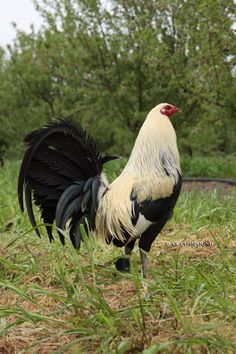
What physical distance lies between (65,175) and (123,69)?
7.87 metres

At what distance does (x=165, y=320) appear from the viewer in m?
2.04

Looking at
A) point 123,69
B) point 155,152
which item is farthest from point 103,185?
point 123,69

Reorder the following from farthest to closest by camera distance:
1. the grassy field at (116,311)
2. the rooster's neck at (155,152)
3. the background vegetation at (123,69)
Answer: the background vegetation at (123,69)
the rooster's neck at (155,152)
the grassy field at (116,311)

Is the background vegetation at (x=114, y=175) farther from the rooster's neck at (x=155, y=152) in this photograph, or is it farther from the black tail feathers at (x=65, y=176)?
the rooster's neck at (x=155, y=152)

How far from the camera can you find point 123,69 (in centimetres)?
1039

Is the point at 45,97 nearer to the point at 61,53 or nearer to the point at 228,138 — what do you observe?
the point at 61,53

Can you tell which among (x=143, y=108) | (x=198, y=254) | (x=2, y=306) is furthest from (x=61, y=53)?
(x=2, y=306)

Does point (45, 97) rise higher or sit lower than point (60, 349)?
higher

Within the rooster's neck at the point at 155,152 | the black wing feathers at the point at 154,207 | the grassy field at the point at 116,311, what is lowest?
the grassy field at the point at 116,311

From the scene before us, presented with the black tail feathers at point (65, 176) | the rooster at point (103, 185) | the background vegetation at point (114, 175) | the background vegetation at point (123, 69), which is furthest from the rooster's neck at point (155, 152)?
the background vegetation at point (123, 69)

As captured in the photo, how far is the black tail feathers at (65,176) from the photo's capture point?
283 cm

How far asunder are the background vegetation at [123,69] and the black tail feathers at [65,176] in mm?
4256

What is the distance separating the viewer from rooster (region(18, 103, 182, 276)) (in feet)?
9.17

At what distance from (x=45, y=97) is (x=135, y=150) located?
10.5m
